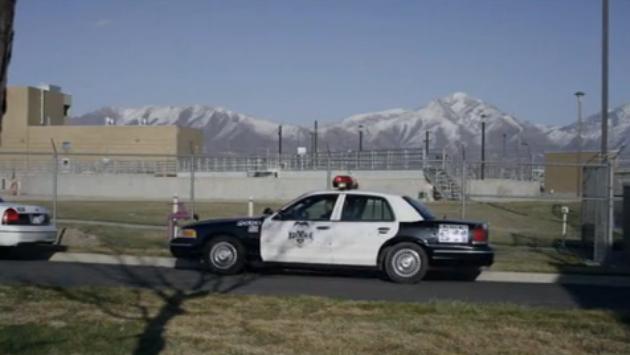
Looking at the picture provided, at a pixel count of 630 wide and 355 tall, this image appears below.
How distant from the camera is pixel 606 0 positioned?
18219 mm

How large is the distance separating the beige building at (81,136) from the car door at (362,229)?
62.3 metres

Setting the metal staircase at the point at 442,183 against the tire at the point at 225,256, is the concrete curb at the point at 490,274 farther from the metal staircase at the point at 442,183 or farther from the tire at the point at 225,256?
the metal staircase at the point at 442,183

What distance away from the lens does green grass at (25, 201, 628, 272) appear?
16.5 meters

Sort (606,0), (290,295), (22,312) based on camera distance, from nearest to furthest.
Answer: (22,312)
(290,295)
(606,0)

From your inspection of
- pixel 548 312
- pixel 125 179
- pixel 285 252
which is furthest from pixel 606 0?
pixel 125 179

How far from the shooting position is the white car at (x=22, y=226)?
15430mm

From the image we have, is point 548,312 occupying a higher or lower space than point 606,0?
lower

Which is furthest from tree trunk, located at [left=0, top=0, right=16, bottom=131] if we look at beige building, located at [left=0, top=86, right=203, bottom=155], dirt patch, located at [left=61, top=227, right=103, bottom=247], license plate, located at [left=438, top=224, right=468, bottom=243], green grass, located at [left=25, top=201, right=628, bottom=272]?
beige building, located at [left=0, top=86, right=203, bottom=155]

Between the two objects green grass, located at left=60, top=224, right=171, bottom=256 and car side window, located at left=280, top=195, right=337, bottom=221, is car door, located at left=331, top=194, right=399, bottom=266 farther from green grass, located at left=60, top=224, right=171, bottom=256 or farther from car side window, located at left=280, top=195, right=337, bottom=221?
green grass, located at left=60, top=224, right=171, bottom=256

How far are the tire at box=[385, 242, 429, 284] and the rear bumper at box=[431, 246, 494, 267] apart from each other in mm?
174

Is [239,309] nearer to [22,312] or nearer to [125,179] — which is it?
[22,312]

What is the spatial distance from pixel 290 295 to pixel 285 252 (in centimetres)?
269

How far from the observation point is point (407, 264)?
13438 mm

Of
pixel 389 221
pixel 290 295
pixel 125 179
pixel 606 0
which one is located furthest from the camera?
pixel 125 179
